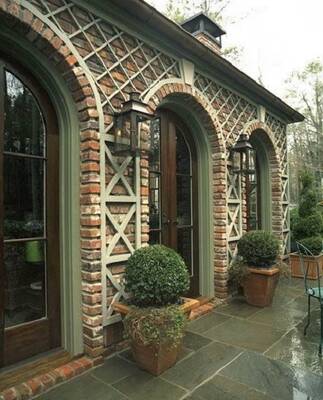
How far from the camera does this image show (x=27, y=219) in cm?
230

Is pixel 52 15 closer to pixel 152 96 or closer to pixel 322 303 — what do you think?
pixel 152 96

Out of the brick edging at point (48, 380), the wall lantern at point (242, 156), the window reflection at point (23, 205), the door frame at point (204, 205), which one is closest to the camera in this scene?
the brick edging at point (48, 380)

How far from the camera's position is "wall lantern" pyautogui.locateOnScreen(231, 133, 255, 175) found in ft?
12.9

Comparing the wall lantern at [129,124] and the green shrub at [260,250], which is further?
the green shrub at [260,250]

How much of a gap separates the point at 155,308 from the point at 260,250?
1850mm

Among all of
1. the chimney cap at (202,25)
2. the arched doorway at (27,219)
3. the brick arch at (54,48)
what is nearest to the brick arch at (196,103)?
the brick arch at (54,48)

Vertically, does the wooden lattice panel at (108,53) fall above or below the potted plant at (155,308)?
above

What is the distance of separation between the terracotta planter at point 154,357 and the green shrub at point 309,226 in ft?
12.4

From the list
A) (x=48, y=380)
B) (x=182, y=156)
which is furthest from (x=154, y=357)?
(x=182, y=156)

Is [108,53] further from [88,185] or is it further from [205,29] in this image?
[205,29]

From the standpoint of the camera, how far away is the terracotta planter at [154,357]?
2.15 metres

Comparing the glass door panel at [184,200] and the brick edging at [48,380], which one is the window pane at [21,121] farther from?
the glass door panel at [184,200]

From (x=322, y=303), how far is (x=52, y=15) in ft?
10.5

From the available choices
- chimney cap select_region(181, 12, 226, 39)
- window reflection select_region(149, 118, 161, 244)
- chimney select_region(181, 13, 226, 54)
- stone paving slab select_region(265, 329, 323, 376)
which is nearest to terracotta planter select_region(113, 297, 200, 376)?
stone paving slab select_region(265, 329, 323, 376)
